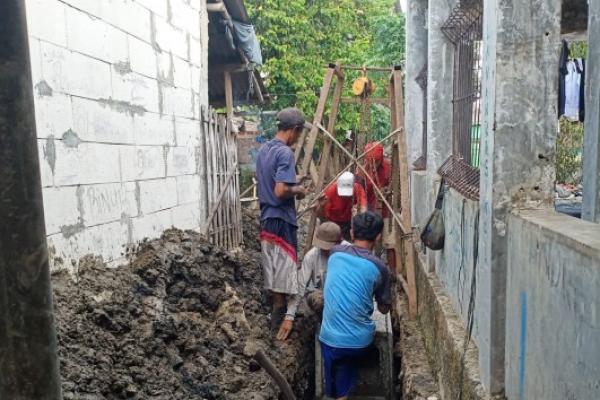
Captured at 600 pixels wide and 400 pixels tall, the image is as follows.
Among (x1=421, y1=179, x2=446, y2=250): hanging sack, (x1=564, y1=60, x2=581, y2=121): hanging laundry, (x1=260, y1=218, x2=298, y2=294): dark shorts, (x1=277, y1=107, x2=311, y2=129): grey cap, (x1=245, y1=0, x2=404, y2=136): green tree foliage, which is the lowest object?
(x1=260, y1=218, x2=298, y2=294): dark shorts

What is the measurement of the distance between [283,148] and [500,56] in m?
2.47

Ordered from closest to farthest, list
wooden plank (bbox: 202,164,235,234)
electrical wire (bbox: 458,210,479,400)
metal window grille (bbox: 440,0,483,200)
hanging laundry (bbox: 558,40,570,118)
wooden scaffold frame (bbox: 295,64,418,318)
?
1. electrical wire (bbox: 458,210,479,400)
2. metal window grille (bbox: 440,0,483,200)
3. hanging laundry (bbox: 558,40,570,118)
4. wooden scaffold frame (bbox: 295,64,418,318)
5. wooden plank (bbox: 202,164,235,234)

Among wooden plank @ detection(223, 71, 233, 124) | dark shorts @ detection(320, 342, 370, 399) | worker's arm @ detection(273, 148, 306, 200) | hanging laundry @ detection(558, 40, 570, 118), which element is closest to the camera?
hanging laundry @ detection(558, 40, 570, 118)

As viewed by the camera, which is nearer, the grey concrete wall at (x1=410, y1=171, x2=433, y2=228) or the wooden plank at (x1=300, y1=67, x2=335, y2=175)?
the wooden plank at (x1=300, y1=67, x2=335, y2=175)

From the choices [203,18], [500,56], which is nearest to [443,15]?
[203,18]

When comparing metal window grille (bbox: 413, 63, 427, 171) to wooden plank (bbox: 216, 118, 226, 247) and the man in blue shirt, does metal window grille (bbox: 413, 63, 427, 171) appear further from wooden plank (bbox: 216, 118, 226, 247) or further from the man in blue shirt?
the man in blue shirt

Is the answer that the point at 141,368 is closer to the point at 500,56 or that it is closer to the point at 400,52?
the point at 500,56

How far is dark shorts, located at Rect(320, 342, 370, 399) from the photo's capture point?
4.60 meters

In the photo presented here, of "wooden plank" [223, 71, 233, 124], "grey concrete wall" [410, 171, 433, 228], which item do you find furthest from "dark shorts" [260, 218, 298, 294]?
"wooden plank" [223, 71, 233, 124]

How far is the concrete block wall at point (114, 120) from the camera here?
3021 millimetres

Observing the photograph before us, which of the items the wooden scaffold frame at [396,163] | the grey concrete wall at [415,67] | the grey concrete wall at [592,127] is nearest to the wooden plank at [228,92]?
the wooden scaffold frame at [396,163]

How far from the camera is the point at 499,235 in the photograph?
8.77 ft

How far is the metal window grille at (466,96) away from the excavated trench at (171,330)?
1.99 m

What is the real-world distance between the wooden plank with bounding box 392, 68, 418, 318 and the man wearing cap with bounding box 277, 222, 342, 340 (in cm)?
68
